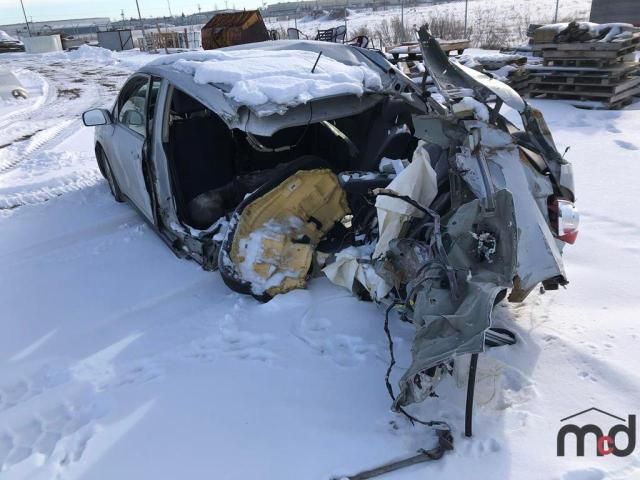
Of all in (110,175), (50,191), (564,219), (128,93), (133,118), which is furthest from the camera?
(50,191)

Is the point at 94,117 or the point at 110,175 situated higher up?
the point at 94,117

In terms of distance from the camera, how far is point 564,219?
2670mm

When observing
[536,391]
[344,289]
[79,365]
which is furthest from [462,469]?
[79,365]

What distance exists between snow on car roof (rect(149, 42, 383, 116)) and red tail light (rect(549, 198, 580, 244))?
1.44 meters

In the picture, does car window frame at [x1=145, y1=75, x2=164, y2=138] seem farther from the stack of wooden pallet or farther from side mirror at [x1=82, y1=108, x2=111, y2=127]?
the stack of wooden pallet

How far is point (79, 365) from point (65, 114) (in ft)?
30.5

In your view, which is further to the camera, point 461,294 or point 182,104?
point 182,104

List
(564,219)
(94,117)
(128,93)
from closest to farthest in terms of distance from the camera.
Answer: (564,219), (94,117), (128,93)

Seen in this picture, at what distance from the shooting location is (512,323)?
301cm

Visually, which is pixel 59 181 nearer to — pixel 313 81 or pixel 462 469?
pixel 313 81

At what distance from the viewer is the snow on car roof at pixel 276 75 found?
2.96 metres

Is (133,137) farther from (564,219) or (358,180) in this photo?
(564,219)

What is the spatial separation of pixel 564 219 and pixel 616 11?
14.7 meters

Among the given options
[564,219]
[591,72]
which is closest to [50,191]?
[564,219]
